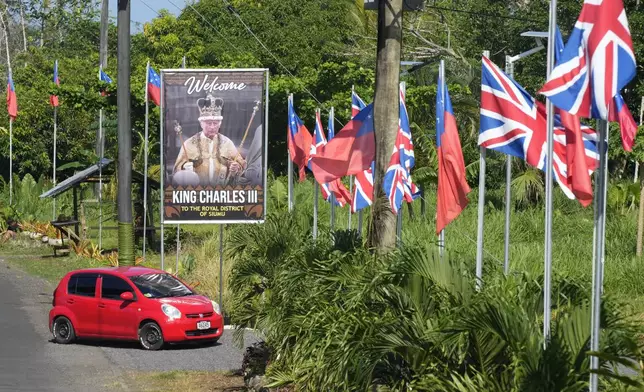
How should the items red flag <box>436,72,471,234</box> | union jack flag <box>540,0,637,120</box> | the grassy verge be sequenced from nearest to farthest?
union jack flag <box>540,0,637,120</box> < red flag <box>436,72,471,234</box> < the grassy verge

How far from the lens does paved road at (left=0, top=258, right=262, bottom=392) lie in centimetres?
1828

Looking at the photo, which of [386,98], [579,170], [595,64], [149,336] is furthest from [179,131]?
[595,64]

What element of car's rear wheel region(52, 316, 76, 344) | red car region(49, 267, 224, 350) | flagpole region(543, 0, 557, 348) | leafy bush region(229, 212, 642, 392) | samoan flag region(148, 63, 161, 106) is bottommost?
car's rear wheel region(52, 316, 76, 344)

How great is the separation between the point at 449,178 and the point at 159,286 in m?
8.60

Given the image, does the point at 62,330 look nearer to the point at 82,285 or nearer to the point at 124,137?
the point at 82,285

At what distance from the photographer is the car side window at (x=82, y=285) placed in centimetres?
2272

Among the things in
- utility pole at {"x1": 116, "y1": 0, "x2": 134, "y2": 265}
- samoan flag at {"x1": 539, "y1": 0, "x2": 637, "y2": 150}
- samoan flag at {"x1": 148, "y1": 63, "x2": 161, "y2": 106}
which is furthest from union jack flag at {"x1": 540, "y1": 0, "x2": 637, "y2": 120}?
samoan flag at {"x1": 148, "y1": 63, "x2": 161, "y2": 106}

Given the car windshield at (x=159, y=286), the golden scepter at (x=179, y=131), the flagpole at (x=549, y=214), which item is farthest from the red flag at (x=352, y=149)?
the flagpole at (x=549, y=214)

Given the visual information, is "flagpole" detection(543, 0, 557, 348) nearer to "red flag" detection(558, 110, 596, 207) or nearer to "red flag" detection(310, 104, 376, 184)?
"red flag" detection(558, 110, 596, 207)

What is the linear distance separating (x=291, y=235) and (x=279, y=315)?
4.23 meters

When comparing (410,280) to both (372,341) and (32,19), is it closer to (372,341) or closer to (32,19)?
(372,341)

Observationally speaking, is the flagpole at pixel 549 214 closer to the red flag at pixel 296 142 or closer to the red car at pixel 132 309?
the red car at pixel 132 309

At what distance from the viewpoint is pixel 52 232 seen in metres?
43.5

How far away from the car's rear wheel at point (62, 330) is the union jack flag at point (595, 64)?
48.7 feet
